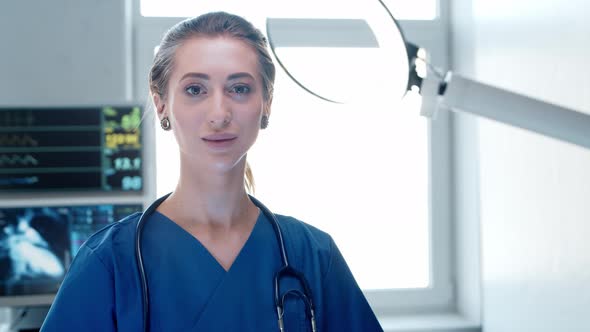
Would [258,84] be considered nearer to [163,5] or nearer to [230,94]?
[230,94]

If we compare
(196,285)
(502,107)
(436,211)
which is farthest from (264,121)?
(436,211)

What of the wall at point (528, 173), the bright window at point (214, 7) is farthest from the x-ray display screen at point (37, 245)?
the wall at point (528, 173)

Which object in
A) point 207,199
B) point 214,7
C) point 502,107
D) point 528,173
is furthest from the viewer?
point 214,7

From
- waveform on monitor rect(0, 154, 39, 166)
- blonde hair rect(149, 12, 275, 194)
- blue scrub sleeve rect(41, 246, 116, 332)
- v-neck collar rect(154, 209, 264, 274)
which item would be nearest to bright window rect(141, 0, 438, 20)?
waveform on monitor rect(0, 154, 39, 166)

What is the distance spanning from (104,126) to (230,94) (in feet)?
2.88

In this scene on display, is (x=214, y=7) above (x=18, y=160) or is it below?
above

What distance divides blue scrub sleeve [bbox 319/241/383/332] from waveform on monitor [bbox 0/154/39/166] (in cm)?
100

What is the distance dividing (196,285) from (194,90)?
26cm

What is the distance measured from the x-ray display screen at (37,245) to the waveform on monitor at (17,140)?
0.16 metres

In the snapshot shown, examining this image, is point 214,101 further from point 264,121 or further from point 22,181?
point 22,181

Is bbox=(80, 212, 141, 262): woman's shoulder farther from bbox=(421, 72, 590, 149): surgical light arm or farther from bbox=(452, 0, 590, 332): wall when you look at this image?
bbox=(452, 0, 590, 332): wall

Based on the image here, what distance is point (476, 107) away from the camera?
0.43 metres

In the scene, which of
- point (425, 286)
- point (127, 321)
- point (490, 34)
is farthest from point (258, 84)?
point (425, 286)

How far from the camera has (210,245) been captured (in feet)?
3.05
